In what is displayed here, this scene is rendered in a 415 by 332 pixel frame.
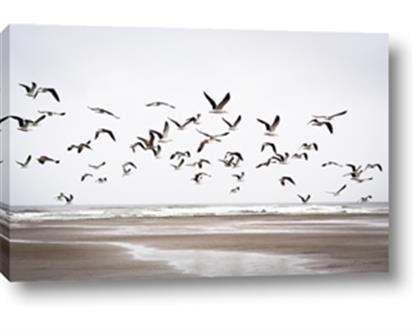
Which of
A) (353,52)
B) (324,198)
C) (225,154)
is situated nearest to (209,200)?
(225,154)

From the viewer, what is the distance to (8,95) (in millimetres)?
7609

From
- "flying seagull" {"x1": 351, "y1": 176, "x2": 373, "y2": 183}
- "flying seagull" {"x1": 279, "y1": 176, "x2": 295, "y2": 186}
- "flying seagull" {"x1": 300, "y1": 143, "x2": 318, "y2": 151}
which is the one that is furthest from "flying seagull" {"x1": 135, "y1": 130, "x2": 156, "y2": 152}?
"flying seagull" {"x1": 351, "y1": 176, "x2": 373, "y2": 183}

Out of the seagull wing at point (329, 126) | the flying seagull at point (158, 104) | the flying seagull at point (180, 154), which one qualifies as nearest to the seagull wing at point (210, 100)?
the flying seagull at point (158, 104)

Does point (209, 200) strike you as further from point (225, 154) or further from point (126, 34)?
point (126, 34)

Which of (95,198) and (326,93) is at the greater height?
(326,93)

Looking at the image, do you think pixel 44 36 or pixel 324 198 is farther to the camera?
pixel 324 198

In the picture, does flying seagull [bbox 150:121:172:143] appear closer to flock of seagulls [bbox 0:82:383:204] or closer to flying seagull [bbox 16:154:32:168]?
flock of seagulls [bbox 0:82:383:204]

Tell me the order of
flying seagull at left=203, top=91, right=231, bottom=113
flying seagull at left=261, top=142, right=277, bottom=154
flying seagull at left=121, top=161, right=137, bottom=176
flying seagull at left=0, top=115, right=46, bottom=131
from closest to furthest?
1. flying seagull at left=0, top=115, right=46, bottom=131
2. flying seagull at left=121, top=161, right=137, bottom=176
3. flying seagull at left=203, top=91, right=231, bottom=113
4. flying seagull at left=261, top=142, right=277, bottom=154

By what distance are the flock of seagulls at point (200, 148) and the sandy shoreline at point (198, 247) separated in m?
0.22

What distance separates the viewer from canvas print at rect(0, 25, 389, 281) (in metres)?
7.65

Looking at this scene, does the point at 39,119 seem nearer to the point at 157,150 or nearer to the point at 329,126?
the point at 157,150

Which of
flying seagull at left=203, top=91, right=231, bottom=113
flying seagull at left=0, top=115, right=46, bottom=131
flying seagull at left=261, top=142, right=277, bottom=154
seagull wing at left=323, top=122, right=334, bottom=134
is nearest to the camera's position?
flying seagull at left=0, top=115, right=46, bottom=131

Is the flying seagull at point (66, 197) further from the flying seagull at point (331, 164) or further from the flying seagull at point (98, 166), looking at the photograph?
the flying seagull at point (331, 164)

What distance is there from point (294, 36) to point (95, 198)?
1.74 m
